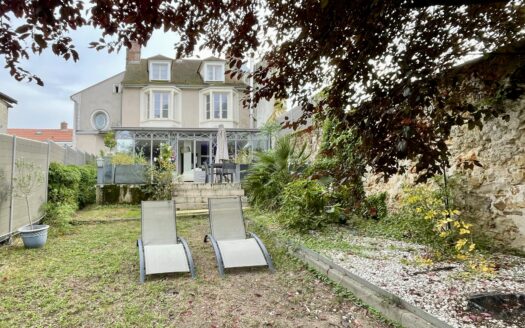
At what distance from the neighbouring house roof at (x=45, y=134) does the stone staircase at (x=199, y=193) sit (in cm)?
3707

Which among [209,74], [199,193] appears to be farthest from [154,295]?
[209,74]

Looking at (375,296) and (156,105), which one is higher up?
(156,105)

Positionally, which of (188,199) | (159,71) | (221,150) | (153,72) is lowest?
(188,199)

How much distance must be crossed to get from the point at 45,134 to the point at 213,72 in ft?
111

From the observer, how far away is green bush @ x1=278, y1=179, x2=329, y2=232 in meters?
7.32

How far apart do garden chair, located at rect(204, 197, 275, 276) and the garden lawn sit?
0.59 ft

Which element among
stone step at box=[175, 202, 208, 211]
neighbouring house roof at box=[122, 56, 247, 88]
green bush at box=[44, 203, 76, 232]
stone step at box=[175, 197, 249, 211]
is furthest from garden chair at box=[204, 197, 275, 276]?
neighbouring house roof at box=[122, 56, 247, 88]

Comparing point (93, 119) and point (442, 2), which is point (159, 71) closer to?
point (93, 119)

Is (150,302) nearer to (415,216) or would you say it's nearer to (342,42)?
(342,42)

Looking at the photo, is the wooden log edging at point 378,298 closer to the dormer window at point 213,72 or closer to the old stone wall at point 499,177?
the old stone wall at point 499,177

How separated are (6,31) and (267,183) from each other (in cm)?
875

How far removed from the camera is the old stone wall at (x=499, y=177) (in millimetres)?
4930

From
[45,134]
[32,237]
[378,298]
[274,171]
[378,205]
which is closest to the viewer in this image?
[378,298]

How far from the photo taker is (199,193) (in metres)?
13.0
